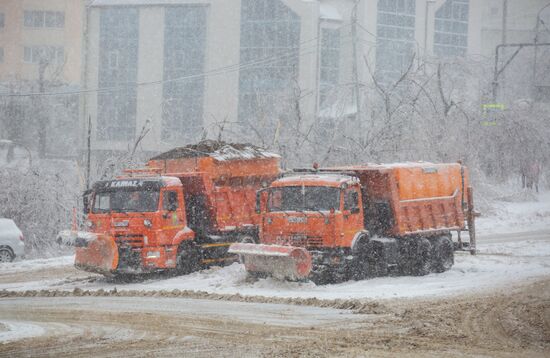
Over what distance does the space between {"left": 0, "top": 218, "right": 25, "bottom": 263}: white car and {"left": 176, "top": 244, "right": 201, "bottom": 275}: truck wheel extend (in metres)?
6.65

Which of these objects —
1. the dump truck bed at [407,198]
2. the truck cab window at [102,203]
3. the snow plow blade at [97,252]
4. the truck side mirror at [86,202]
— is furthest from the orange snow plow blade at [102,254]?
the dump truck bed at [407,198]

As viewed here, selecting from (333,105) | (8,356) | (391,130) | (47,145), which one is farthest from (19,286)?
(47,145)

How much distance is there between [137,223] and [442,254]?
8.01m

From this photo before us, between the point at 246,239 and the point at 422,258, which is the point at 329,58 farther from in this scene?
the point at 422,258

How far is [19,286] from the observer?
19.0 m

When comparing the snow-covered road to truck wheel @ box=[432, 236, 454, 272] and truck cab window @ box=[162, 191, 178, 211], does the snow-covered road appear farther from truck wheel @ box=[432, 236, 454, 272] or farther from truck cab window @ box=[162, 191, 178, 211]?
truck cab window @ box=[162, 191, 178, 211]

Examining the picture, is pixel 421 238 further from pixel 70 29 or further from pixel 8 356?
pixel 70 29

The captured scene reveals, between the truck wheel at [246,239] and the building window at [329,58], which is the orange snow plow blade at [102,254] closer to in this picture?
the truck wheel at [246,239]

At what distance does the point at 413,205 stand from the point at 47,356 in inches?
492

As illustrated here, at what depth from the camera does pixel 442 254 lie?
2152cm

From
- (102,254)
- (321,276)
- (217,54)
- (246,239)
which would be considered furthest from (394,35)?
(102,254)

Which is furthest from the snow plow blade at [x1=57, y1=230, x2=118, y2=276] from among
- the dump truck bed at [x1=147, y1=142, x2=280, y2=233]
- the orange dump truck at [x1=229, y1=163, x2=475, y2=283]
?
the dump truck bed at [x1=147, y1=142, x2=280, y2=233]

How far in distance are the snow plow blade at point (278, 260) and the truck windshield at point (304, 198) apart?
1539mm

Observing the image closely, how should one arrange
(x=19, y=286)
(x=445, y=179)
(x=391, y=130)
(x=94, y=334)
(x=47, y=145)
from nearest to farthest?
(x=94, y=334), (x=19, y=286), (x=445, y=179), (x=391, y=130), (x=47, y=145)
